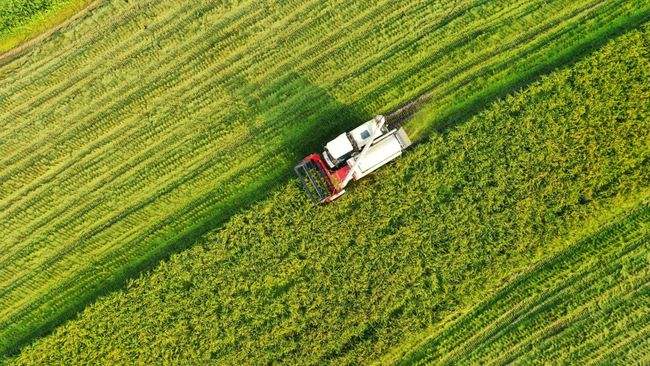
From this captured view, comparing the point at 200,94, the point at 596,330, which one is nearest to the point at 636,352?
the point at 596,330

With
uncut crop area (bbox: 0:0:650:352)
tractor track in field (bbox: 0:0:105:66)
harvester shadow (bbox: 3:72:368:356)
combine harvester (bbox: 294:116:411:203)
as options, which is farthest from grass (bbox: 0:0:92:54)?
combine harvester (bbox: 294:116:411:203)

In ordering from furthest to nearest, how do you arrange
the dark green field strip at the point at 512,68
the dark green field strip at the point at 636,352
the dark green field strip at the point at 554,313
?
the dark green field strip at the point at 512,68 < the dark green field strip at the point at 554,313 < the dark green field strip at the point at 636,352

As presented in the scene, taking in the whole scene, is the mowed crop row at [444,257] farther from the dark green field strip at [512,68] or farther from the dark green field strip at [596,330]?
the dark green field strip at [512,68]

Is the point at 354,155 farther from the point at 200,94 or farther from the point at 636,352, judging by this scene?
the point at 636,352

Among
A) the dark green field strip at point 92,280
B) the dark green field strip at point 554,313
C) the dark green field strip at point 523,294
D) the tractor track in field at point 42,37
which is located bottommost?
the dark green field strip at point 554,313

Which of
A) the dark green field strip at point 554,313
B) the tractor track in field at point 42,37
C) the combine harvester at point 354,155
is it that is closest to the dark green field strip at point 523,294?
the dark green field strip at point 554,313

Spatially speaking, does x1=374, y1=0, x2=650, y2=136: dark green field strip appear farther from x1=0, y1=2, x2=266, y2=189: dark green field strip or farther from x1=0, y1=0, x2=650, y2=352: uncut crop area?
x1=0, y1=2, x2=266, y2=189: dark green field strip
